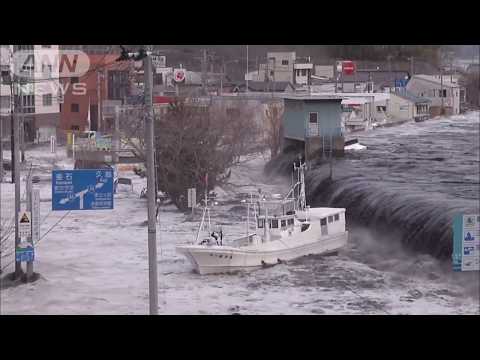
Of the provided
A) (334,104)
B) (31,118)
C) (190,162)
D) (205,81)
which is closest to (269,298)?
(190,162)

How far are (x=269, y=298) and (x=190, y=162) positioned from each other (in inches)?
161

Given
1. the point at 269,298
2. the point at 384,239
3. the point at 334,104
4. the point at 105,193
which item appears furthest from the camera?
the point at 334,104

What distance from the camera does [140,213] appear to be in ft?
34.3

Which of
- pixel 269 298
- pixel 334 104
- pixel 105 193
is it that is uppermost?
pixel 334 104

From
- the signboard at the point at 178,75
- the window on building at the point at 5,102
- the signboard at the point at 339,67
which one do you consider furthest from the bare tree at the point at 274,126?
the window on building at the point at 5,102

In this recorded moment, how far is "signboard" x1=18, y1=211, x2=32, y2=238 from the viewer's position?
19.5 ft

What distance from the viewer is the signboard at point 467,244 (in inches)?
228

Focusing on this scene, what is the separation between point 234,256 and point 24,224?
1.98 metres

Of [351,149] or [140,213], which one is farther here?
[351,149]

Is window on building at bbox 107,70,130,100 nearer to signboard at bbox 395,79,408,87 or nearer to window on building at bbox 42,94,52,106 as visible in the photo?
window on building at bbox 42,94,52,106

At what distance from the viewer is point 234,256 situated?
7.29m

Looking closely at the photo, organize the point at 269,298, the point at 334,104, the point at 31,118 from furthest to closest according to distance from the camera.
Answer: the point at 31,118
the point at 334,104
the point at 269,298

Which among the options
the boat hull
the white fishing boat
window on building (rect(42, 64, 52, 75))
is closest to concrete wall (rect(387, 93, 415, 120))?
window on building (rect(42, 64, 52, 75))

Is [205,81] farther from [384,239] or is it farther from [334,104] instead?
[384,239]
